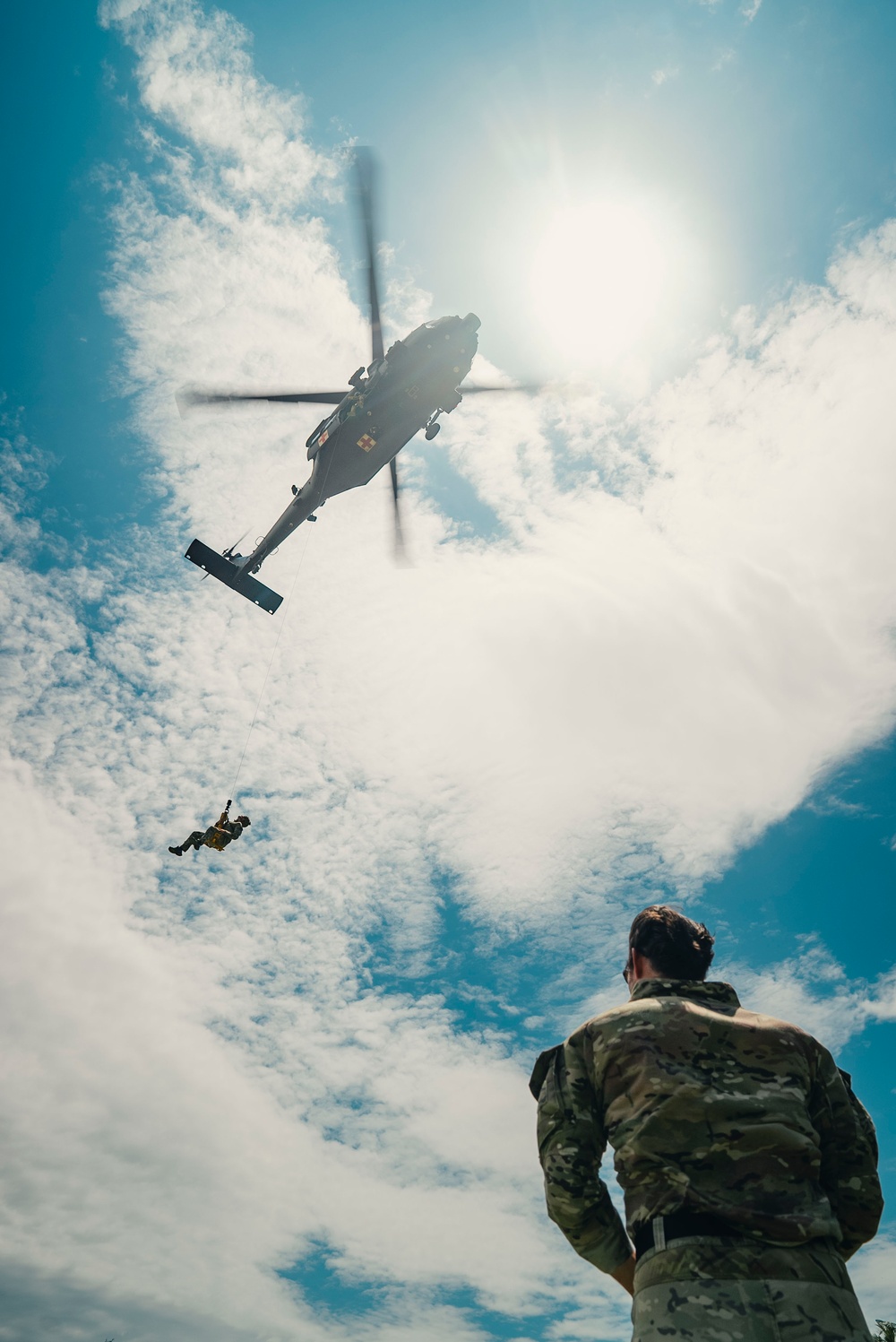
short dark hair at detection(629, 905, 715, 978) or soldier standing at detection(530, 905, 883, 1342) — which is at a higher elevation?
short dark hair at detection(629, 905, 715, 978)

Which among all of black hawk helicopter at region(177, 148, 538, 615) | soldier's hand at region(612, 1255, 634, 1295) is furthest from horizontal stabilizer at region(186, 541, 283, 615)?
soldier's hand at region(612, 1255, 634, 1295)

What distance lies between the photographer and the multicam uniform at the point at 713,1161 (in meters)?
2.46

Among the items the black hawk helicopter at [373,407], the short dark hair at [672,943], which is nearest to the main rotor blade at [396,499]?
the black hawk helicopter at [373,407]

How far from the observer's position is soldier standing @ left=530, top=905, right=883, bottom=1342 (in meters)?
2.46

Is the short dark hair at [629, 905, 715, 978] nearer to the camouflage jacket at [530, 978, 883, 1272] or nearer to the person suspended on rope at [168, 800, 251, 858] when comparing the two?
the camouflage jacket at [530, 978, 883, 1272]

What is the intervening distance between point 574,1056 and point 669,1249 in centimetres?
77

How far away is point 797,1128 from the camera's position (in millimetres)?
2859

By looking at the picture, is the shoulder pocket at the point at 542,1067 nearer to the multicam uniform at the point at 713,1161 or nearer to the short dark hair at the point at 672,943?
the multicam uniform at the point at 713,1161

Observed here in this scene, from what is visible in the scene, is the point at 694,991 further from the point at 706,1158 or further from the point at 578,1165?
the point at 578,1165

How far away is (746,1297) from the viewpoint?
2.41m

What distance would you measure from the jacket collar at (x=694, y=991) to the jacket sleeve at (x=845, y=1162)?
0.44 m

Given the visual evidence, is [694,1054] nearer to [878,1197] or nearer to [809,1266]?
[809,1266]

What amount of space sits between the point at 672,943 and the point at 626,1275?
1372 mm

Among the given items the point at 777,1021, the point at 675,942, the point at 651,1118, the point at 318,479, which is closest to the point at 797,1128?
the point at 777,1021
